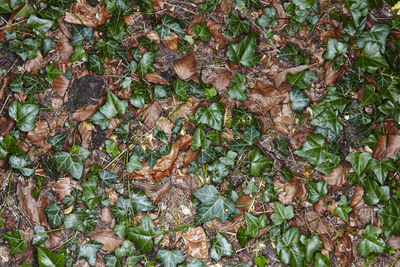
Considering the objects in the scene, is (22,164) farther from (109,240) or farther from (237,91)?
(237,91)

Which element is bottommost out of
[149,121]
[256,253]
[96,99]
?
[256,253]

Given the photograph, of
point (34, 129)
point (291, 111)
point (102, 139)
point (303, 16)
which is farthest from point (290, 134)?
point (34, 129)

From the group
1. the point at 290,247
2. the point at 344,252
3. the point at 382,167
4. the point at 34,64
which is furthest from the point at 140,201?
the point at 382,167

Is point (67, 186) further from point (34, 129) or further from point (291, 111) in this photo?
point (291, 111)

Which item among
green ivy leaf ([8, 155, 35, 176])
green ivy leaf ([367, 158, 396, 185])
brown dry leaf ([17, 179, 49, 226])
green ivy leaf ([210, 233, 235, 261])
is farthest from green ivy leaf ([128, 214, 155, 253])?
green ivy leaf ([367, 158, 396, 185])

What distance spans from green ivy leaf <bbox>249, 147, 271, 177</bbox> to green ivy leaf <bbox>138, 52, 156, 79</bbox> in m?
1.01

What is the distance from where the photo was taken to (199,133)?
245cm

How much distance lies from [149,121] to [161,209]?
683 millimetres

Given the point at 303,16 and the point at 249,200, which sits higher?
the point at 303,16

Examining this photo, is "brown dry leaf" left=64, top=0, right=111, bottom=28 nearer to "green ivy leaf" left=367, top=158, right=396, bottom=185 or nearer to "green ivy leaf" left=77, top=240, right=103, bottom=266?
"green ivy leaf" left=77, top=240, right=103, bottom=266

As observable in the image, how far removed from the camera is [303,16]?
2.54 metres

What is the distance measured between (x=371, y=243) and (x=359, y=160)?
0.63 meters

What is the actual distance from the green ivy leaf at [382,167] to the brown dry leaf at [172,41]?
174 centimetres

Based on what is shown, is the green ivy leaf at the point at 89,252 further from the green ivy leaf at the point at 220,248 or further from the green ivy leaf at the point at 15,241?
the green ivy leaf at the point at 220,248
